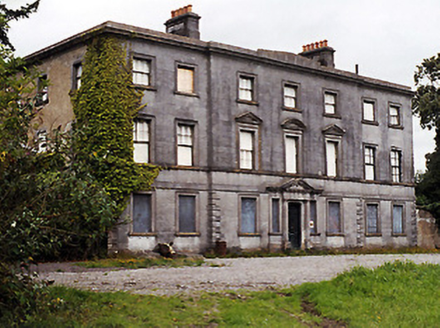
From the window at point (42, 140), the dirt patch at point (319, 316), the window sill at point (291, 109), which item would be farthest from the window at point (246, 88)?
the window at point (42, 140)

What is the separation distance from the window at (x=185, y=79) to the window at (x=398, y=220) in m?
16.0

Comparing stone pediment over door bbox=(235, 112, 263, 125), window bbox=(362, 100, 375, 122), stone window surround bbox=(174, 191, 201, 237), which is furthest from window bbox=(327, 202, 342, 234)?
stone window surround bbox=(174, 191, 201, 237)

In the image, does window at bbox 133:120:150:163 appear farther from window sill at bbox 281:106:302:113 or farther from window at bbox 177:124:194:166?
window sill at bbox 281:106:302:113

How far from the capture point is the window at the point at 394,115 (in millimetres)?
40188

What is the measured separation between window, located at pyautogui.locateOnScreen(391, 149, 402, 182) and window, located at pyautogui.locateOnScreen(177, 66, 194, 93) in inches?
601

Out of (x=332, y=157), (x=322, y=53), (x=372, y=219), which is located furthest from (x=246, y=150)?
(x=372, y=219)

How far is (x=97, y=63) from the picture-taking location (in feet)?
92.1

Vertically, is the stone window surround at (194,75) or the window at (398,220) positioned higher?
the stone window surround at (194,75)

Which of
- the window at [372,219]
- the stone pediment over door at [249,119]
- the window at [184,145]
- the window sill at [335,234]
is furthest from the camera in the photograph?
the window at [372,219]

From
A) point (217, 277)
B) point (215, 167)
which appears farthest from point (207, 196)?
point (217, 277)

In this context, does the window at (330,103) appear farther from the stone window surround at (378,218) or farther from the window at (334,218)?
the stone window surround at (378,218)

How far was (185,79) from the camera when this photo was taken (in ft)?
99.8

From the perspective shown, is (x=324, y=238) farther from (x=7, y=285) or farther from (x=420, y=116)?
(x=7, y=285)

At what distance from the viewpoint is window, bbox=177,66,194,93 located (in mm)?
30219
